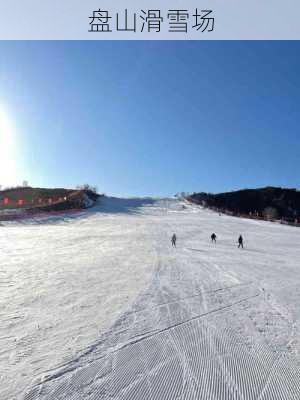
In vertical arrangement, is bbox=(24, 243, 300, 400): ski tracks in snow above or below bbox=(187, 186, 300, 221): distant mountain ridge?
below

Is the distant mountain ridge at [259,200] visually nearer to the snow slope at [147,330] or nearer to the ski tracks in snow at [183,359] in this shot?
the snow slope at [147,330]

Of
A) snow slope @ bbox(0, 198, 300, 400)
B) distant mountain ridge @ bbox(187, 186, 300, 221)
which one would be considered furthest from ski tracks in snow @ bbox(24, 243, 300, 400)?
distant mountain ridge @ bbox(187, 186, 300, 221)

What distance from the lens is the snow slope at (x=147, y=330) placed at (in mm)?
4805

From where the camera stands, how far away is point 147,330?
6.61 metres

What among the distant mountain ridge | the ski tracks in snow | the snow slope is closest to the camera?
the ski tracks in snow

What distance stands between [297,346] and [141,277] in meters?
6.14

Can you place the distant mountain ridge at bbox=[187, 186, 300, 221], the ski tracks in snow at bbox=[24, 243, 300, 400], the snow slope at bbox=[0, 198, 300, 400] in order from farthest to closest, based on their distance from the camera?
1. the distant mountain ridge at bbox=[187, 186, 300, 221]
2. the snow slope at bbox=[0, 198, 300, 400]
3. the ski tracks in snow at bbox=[24, 243, 300, 400]

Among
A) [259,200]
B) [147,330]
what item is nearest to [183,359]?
[147,330]

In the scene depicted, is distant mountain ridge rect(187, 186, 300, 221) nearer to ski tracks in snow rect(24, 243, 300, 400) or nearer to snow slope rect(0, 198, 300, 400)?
snow slope rect(0, 198, 300, 400)

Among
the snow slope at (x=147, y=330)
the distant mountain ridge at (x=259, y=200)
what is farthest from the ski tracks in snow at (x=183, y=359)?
the distant mountain ridge at (x=259, y=200)

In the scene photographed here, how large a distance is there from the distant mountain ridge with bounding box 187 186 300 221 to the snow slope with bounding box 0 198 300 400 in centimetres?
6330

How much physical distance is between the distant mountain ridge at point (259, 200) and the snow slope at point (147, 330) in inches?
2492

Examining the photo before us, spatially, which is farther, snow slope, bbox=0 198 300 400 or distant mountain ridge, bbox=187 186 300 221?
distant mountain ridge, bbox=187 186 300 221

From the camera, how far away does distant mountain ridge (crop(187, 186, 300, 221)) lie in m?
75.7
